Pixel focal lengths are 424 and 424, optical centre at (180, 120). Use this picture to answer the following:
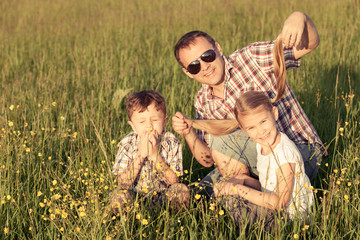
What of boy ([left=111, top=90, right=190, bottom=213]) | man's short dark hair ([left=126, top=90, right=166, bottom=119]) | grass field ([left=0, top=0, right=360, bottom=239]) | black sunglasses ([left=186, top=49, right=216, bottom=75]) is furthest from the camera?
black sunglasses ([left=186, top=49, right=216, bottom=75])

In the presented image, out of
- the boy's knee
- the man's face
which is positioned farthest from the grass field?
the man's face

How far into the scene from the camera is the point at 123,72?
18.5ft

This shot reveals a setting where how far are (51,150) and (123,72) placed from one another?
82.9 inches

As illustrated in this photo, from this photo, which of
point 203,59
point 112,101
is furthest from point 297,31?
point 112,101

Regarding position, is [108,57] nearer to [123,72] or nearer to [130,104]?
[123,72]

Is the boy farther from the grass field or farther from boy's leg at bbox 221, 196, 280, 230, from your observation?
boy's leg at bbox 221, 196, 280, 230

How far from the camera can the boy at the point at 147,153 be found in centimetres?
306

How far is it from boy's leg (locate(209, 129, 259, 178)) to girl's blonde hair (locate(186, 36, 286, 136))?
66 millimetres

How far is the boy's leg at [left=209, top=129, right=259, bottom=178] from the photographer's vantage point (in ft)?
11.4

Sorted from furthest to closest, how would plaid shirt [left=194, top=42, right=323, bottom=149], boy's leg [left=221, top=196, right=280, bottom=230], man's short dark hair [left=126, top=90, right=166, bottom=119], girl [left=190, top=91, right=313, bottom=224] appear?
1. plaid shirt [left=194, top=42, right=323, bottom=149]
2. man's short dark hair [left=126, top=90, right=166, bottom=119]
3. boy's leg [left=221, top=196, right=280, bottom=230]
4. girl [left=190, top=91, right=313, bottom=224]

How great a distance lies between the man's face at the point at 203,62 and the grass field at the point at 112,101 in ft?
2.80

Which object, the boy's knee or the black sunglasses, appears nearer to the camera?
the boy's knee

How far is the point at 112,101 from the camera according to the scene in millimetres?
4957

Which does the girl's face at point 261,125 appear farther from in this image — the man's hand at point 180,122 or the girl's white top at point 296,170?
the man's hand at point 180,122
